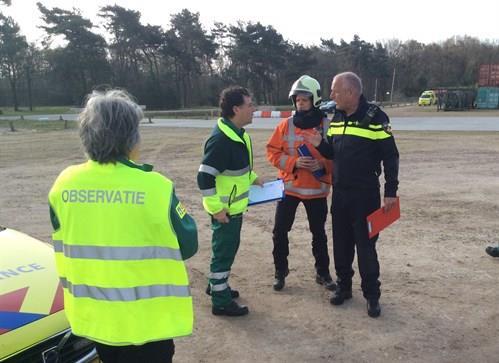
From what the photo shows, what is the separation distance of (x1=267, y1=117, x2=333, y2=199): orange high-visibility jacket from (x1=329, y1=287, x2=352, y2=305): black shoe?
2.96ft

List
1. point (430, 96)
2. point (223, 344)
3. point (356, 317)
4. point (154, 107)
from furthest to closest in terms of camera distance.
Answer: point (154, 107), point (430, 96), point (356, 317), point (223, 344)

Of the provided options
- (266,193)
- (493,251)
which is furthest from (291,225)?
(493,251)

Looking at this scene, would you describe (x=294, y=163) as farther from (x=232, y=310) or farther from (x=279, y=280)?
(x=232, y=310)

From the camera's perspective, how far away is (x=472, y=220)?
22.2 feet

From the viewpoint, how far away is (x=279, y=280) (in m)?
A: 4.61

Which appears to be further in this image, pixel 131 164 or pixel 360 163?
pixel 360 163

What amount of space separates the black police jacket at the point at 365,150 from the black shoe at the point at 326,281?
1.08m

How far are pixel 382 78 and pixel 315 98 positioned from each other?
246 feet

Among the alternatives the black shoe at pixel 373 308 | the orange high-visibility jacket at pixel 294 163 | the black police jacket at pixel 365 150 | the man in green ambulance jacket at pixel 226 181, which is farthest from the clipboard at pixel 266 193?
the black shoe at pixel 373 308

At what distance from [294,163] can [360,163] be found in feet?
2.39

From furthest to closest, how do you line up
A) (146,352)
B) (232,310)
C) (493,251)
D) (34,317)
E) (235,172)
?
(493,251)
(232,310)
(235,172)
(34,317)
(146,352)

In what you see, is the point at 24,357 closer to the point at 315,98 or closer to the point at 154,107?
the point at 315,98

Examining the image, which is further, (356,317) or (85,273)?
(356,317)

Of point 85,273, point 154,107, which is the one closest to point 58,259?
point 85,273
